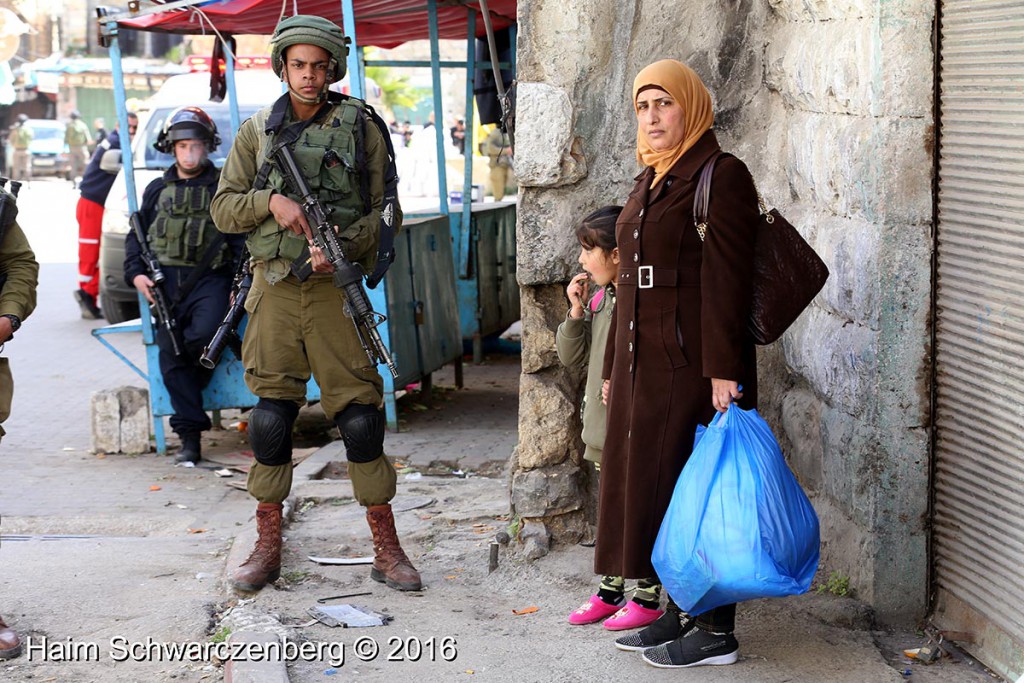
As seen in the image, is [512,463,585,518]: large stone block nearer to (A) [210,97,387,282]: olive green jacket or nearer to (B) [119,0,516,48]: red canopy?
(A) [210,97,387,282]: olive green jacket

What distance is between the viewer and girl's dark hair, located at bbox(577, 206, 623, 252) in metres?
4.23

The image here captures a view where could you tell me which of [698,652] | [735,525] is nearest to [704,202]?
[735,525]

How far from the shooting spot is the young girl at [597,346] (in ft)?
13.7

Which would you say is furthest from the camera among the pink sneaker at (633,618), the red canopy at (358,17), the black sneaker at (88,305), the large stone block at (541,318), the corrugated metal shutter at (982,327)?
the black sneaker at (88,305)

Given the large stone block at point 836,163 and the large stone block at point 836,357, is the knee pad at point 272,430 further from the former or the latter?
the large stone block at point 836,163

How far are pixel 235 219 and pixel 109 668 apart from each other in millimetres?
1622

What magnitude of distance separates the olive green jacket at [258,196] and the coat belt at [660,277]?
132cm

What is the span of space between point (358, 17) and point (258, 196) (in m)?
4.02

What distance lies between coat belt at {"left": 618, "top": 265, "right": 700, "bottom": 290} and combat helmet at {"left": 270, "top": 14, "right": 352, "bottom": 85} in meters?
1.53

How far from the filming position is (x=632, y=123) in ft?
15.7

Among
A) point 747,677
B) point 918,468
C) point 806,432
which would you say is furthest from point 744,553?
point 806,432

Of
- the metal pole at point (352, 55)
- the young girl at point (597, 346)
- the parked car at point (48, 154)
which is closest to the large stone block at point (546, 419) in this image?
the young girl at point (597, 346)

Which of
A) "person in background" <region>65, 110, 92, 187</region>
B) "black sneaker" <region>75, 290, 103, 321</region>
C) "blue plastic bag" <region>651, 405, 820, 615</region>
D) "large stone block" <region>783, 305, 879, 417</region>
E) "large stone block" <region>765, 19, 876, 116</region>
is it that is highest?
"person in background" <region>65, 110, 92, 187</region>

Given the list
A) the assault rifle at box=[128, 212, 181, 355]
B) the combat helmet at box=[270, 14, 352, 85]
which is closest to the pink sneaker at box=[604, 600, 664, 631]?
the combat helmet at box=[270, 14, 352, 85]
